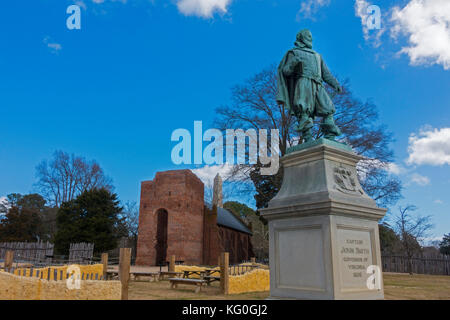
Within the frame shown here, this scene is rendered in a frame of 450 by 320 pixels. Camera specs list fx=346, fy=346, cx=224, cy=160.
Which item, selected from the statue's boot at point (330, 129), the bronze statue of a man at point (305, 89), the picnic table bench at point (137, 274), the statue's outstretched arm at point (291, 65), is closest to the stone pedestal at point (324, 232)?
the statue's boot at point (330, 129)

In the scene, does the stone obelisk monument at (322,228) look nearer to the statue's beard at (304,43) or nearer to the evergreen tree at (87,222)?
the statue's beard at (304,43)

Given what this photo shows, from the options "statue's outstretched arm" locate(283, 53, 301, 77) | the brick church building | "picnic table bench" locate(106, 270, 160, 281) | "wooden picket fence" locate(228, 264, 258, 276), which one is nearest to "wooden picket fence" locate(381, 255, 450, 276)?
the brick church building

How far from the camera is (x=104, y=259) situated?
54.5ft

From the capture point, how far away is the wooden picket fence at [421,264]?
84.7 ft

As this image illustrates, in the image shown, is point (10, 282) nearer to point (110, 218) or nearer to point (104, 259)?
point (104, 259)

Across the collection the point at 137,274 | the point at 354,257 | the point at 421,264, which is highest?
the point at 354,257

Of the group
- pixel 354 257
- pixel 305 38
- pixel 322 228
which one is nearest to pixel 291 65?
pixel 305 38

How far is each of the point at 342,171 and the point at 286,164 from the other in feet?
3.12

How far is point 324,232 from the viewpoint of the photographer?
16.1 ft

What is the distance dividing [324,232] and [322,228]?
67 millimetres

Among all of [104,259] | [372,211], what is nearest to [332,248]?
[372,211]

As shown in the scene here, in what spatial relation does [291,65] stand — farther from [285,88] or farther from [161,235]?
[161,235]

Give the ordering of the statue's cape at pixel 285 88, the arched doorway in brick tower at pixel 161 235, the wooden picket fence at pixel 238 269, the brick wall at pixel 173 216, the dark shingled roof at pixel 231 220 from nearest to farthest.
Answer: the statue's cape at pixel 285 88 < the wooden picket fence at pixel 238 269 < the brick wall at pixel 173 216 < the arched doorway in brick tower at pixel 161 235 < the dark shingled roof at pixel 231 220
